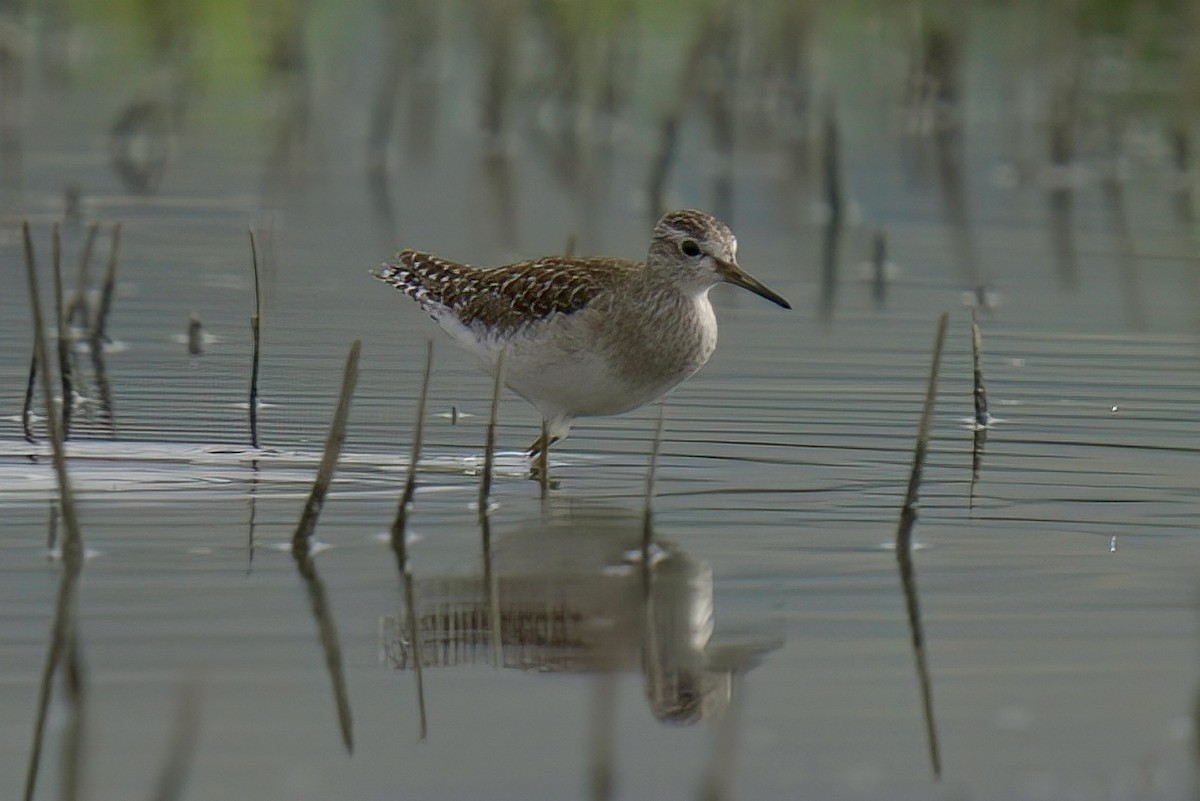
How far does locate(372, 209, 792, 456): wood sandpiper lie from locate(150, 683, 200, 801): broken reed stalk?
3199 millimetres

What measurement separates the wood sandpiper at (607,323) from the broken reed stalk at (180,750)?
320cm

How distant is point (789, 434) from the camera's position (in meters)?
8.77

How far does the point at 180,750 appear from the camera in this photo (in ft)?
13.9

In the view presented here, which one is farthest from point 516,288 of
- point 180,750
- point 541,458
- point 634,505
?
point 180,750

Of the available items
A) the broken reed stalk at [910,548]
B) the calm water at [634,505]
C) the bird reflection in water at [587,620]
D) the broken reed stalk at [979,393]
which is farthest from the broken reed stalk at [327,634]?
the broken reed stalk at [979,393]

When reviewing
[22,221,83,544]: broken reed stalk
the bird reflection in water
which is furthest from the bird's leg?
[22,221,83,544]: broken reed stalk

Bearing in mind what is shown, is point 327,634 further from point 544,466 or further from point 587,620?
point 544,466

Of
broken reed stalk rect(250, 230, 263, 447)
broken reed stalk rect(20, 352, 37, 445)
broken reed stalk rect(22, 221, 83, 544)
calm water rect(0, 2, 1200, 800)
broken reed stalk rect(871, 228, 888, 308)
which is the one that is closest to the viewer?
calm water rect(0, 2, 1200, 800)

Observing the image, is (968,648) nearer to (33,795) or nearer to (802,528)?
(802,528)

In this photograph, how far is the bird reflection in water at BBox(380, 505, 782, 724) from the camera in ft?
18.7

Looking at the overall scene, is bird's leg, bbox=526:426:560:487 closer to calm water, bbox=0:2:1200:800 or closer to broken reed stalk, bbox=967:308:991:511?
calm water, bbox=0:2:1200:800

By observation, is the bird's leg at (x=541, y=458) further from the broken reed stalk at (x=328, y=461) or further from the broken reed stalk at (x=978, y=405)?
the broken reed stalk at (x=978, y=405)

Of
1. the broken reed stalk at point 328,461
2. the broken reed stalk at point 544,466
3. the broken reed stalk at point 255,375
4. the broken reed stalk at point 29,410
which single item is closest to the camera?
the broken reed stalk at point 328,461

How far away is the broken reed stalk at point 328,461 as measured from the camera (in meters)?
6.68
